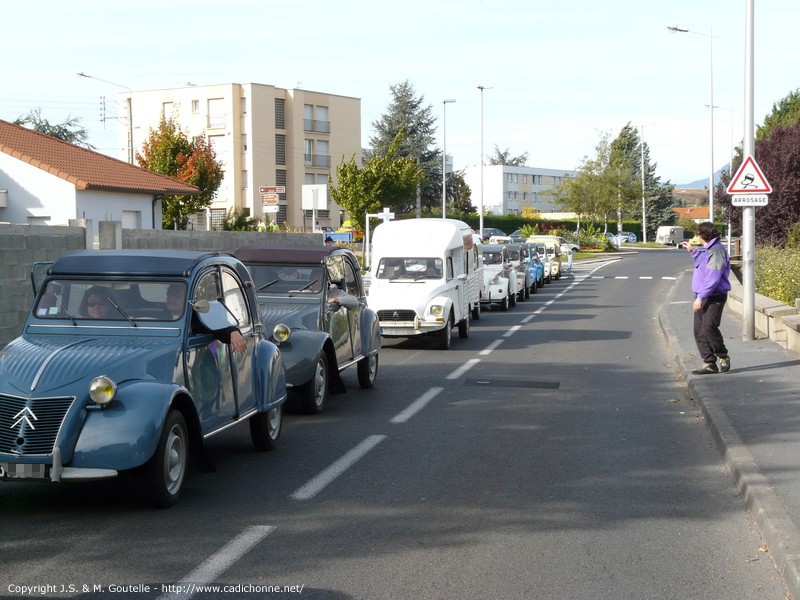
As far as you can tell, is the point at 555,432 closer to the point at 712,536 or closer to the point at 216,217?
the point at 712,536

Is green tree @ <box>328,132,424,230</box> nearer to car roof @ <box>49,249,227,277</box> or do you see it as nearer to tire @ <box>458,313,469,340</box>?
tire @ <box>458,313,469,340</box>

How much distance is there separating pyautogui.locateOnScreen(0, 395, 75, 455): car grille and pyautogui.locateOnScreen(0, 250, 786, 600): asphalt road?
495mm

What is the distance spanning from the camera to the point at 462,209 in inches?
4166

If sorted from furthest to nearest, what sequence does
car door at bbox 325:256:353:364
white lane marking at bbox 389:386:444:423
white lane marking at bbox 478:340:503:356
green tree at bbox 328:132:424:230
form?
green tree at bbox 328:132:424:230 → white lane marking at bbox 478:340:503:356 → car door at bbox 325:256:353:364 → white lane marking at bbox 389:386:444:423

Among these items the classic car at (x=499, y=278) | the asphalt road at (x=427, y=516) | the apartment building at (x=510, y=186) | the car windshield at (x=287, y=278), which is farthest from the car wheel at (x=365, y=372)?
the apartment building at (x=510, y=186)

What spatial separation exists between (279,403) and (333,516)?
2249 mm

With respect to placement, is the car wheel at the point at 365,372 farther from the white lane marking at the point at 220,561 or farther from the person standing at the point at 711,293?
the white lane marking at the point at 220,561

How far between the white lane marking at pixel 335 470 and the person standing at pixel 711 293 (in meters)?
5.50

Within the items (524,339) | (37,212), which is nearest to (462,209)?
(37,212)

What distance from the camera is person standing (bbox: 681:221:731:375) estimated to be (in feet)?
42.8

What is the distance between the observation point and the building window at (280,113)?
274 ft

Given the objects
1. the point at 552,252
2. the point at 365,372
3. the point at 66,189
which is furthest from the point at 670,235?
the point at 365,372

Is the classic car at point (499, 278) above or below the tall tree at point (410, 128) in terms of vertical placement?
below

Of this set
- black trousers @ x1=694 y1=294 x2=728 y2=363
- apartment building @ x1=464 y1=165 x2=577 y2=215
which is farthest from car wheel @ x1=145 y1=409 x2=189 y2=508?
apartment building @ x1=464 y1=165 x2=577 y2=215
